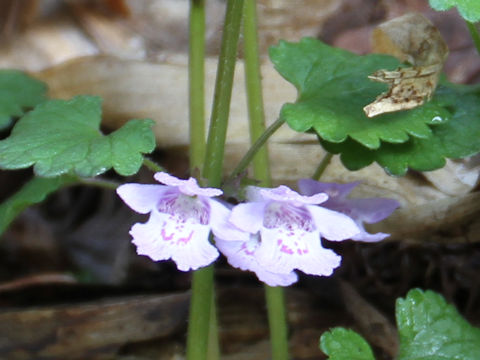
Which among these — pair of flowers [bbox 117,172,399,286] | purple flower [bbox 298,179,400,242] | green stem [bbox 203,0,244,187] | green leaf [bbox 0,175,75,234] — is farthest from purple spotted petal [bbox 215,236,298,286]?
green leaf [bbox 0,175,75,234]

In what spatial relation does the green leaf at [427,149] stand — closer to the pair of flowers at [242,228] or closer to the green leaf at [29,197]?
the pair of flowers at [242,228]

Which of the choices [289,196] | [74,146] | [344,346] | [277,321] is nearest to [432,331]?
[344,346]

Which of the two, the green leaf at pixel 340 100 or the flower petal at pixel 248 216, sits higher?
the green leaf at pixel 340 100

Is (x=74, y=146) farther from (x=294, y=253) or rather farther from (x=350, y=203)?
(x=350, y=203)

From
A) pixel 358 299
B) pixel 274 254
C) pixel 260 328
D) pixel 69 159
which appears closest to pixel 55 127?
pixel 69 159

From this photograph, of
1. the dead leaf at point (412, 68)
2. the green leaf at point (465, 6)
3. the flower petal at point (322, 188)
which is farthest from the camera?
the flower petal at point (322, 188)

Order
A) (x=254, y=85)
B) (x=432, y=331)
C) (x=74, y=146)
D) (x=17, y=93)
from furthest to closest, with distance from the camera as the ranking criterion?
(x=17, y=93), (x=254, y=85), (x=432, y=331), (x=74, y=146)

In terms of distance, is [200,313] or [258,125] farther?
[258,125]

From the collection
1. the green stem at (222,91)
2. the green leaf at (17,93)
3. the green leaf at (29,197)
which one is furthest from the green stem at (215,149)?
the green leaf at (17,93)
